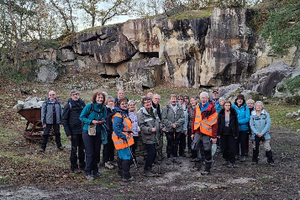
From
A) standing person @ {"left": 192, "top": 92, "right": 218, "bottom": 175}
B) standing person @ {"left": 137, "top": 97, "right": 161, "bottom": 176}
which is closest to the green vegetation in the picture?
standing person @ {"left": 192, "top": 92, "right": 218, "bottom": 175}

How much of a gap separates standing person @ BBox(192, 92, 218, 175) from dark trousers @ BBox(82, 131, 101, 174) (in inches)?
82.1

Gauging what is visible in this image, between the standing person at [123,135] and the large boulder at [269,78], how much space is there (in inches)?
523

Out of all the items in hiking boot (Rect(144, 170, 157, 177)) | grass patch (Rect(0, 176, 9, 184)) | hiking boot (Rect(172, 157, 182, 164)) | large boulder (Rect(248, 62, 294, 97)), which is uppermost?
large boulder (Rect(248, 62, 294, 97))

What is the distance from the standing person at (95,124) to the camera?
5.35 meters

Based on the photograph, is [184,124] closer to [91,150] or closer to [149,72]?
[91,150]

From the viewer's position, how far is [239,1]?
2131 centimetres

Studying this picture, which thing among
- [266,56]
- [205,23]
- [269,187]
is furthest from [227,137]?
[205,23]

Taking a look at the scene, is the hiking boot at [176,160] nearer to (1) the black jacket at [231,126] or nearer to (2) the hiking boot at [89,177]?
(1) the black jacket at [231,126]

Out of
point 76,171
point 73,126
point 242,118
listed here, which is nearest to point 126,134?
→ point 73,126

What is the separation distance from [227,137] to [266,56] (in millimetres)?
15388

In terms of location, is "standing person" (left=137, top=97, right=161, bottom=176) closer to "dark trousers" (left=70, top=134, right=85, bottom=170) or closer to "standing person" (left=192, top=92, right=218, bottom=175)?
"standing person" (left=192, top=92, right=218, bottom=175)

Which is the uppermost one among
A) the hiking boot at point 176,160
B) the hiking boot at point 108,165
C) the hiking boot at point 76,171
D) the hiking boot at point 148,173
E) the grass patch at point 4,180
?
the grass patch at point 4,180

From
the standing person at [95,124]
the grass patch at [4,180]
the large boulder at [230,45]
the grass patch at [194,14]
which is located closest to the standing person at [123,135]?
the standing person at [95,124]

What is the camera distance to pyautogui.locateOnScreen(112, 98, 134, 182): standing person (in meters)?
5.32
